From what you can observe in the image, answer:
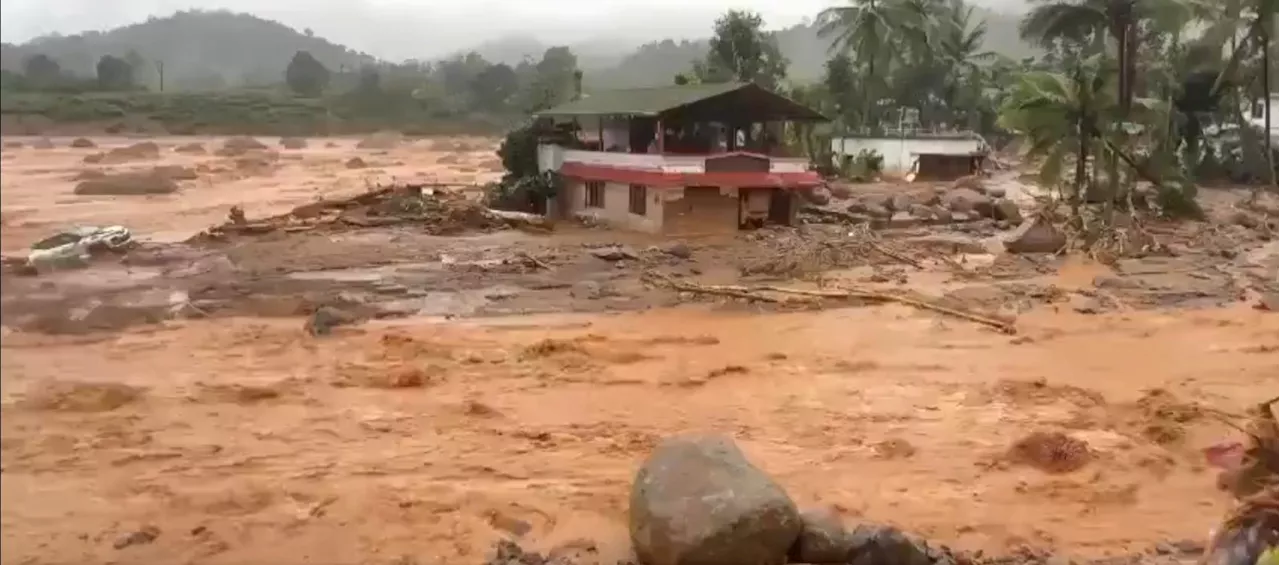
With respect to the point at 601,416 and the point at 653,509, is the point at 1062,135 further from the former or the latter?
the point at 653,509

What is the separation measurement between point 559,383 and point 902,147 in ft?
5.81

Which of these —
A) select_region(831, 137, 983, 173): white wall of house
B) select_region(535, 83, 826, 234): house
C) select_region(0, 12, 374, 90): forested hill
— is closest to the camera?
select_region(0, 12, 374, 90): forested hill

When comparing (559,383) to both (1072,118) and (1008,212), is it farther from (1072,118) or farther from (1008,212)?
(1008,212)

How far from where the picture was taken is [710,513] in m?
2.64

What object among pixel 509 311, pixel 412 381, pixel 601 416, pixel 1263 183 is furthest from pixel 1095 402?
pixel 412 381

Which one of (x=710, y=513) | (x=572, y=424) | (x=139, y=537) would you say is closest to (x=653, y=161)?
(x=572, y=424)

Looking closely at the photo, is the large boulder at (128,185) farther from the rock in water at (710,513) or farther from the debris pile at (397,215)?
the rock in water at (710,513)

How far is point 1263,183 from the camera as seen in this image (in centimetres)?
331

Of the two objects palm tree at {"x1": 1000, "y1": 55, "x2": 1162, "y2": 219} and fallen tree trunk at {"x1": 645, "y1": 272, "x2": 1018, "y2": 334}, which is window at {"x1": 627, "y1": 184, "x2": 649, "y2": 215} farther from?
palm tree at {"x1": 1000, "y1": 55, "x2": 1162, "y2": 219}

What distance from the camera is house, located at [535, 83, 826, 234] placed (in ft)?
12.7

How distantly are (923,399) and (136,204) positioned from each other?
95.1 inches

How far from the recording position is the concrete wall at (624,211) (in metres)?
3.89

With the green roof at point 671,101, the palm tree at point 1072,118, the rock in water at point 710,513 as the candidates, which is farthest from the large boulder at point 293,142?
the palm tree at point 1072,118

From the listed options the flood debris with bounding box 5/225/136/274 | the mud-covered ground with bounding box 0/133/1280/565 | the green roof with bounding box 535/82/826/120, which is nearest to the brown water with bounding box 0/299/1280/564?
the mud-covered ground with bounding box 0/133/1280/565
